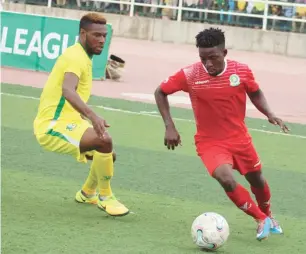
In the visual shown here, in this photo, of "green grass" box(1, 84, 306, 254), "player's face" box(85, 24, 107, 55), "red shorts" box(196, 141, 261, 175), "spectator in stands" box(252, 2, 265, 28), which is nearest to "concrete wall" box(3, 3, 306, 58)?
"spectator in stands" box(252, 2, 265, 28)

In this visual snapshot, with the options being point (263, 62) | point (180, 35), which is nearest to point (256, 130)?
point (263, 62)

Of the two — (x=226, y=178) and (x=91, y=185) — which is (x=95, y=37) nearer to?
(x=91, y=185)

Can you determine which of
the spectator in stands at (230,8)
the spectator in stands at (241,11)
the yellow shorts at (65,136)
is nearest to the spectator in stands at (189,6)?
the spectator in stands at (230,8)

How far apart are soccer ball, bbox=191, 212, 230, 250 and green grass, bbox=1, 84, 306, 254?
100 millimetres

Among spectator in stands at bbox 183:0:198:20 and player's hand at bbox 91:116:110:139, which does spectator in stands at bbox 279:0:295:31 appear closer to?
spectator in stands at bbox 183:0:198:20

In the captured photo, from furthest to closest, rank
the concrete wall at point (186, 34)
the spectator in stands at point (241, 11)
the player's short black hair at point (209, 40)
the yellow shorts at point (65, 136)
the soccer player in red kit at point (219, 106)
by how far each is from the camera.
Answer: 1. the concrete wall at point (186, 34)
2. the spectator in stands at point (241, 11)
3. the yellow shorts at point (65, 136)
4. the soccer player in red kit at point (219, 106)
5. the player's short black hair at point (209, 40)

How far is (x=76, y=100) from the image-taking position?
26.6ft

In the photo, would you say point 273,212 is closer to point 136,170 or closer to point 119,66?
point 136,170

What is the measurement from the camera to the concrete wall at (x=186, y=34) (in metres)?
28.3

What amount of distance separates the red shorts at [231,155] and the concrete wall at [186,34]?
2018cm

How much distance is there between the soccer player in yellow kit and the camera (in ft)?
27.7

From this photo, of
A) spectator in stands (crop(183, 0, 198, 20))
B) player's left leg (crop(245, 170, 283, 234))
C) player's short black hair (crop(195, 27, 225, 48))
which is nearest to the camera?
player's short black hair (crop(195, 27, 225, 48))

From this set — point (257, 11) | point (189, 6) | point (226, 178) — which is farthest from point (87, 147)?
point (189, 6)

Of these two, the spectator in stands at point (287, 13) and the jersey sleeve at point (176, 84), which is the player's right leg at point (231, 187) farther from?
the spectator in stands at point (287, 13)
